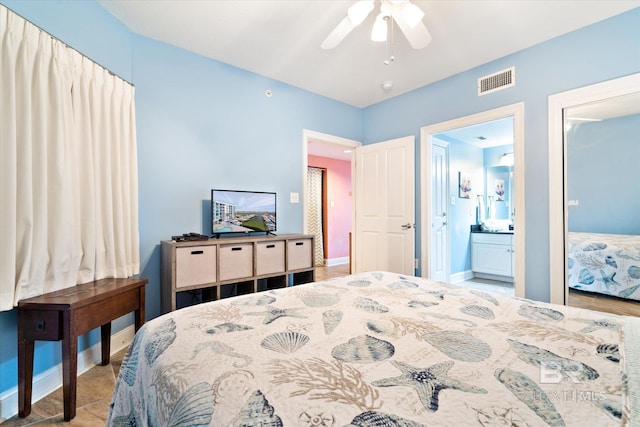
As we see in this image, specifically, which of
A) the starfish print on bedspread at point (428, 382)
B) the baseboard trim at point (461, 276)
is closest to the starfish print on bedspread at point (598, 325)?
the starfish print on bedspread at point (428, 382)

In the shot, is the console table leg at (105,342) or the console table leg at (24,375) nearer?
the console table leg at (24,375)

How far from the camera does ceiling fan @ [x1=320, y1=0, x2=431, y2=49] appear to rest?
1726 mm

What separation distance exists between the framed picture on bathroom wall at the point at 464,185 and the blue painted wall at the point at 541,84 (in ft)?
6.24

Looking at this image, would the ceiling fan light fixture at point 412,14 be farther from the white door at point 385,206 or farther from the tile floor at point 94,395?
the tile floor at point 94,395

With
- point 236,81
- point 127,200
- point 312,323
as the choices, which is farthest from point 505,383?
point 236,81

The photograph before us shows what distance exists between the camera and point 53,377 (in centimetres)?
179

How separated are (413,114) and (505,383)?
11.5 feet

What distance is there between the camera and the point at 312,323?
1.05 metres

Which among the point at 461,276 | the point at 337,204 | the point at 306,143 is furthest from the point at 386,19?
the point at 337,204

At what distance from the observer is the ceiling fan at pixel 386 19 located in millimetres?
1726

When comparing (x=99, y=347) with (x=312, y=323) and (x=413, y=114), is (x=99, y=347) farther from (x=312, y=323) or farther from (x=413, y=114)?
(x=413, y=114)

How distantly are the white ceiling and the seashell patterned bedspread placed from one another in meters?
2.16

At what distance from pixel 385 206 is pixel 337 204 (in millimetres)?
2750

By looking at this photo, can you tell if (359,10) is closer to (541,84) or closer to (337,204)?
(541,84)
